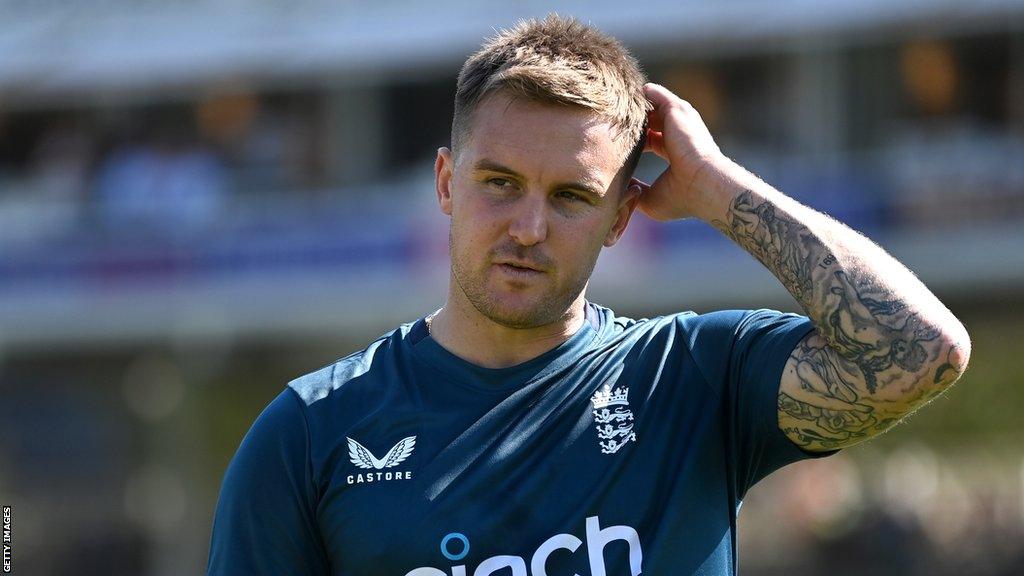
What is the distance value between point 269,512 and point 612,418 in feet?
2.40

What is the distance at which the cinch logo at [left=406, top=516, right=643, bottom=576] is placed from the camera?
10.3 feet

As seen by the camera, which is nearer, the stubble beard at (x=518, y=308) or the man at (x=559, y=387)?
the man at (x=559, y=387)

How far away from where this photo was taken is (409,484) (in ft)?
10.5

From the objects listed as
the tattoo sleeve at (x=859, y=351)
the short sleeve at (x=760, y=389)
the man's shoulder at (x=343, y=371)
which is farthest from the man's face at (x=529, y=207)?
the tattoo sleeve at (x=859, y=351)

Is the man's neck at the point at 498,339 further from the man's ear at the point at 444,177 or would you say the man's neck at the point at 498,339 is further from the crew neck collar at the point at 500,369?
the man's ear at the point at 444,177

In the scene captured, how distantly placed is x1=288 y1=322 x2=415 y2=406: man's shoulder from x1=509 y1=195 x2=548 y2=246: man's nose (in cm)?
37

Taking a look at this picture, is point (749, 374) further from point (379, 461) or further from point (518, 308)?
point (379, 461)

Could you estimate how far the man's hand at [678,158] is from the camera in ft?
11.7

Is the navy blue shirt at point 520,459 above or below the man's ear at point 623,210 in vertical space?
below

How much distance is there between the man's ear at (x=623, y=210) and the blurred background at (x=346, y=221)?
12473 millimetres

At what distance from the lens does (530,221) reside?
3240mm

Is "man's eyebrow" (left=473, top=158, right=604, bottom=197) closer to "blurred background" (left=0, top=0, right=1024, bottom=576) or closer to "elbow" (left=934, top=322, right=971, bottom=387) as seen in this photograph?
"elbow" (left=934, top=322, right=971, bottom=387)

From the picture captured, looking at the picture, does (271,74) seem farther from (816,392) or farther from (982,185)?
(816,392)

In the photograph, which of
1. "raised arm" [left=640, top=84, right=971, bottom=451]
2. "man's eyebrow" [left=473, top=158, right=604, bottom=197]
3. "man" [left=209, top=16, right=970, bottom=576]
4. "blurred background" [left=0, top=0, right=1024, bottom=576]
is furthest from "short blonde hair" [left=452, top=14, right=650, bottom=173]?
"blurred background" [left=0, top=0, right=1024, bottom=576]
